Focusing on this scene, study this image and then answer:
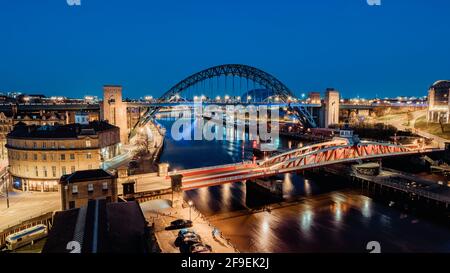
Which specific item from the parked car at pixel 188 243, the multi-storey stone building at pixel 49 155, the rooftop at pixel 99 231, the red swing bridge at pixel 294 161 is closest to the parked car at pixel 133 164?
the multi-storey stone building at pixel 49 155

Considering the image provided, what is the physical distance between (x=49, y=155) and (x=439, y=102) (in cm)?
5715

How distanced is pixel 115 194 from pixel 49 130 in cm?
1234

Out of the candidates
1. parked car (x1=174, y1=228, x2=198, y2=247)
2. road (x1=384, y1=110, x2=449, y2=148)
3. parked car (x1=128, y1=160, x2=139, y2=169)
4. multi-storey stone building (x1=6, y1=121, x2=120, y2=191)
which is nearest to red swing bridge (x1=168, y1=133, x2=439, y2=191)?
parked car (x1=174, y1=228, x2=198, y2=247)

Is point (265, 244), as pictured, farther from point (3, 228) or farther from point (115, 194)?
point (3, 228)

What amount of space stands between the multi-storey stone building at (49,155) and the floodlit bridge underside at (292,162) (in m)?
8.07

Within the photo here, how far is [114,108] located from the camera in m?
45.3

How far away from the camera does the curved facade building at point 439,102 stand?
50903 mm

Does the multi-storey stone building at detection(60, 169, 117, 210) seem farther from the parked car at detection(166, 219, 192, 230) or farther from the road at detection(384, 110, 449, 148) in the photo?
the road at detection(384, 110, 449, 148)

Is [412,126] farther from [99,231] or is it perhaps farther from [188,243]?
[99,231]

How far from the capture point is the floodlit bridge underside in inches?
853

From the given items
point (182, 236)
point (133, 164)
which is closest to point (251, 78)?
point (133, 164)

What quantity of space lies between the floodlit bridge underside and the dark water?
2229 mm

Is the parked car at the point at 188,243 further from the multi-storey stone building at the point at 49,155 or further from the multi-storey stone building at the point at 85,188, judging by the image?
the multi-storey stone building at the point at 49,155
